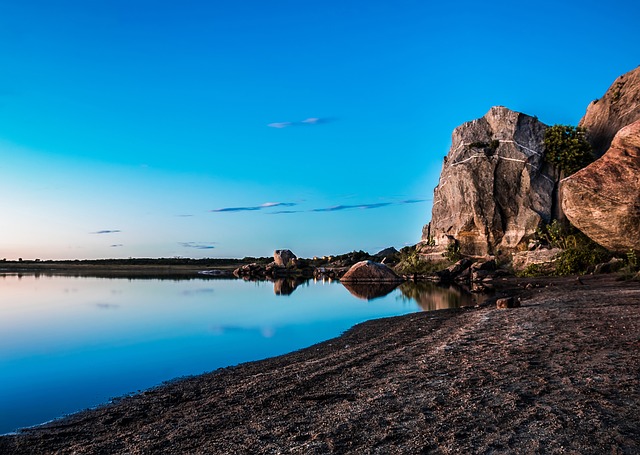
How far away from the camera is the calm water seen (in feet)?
32.6

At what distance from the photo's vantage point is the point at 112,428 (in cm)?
679

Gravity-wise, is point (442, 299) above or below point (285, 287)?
below

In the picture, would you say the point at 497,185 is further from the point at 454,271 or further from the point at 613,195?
the point at 613,195

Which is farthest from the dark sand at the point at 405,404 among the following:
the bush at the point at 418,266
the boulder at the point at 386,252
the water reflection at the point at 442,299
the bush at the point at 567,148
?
the boulder at the point at 386,252

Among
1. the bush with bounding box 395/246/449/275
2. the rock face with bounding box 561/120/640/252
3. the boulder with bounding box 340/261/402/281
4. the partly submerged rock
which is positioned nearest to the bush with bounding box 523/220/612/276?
the rock face with bounding box 561/120/640/252

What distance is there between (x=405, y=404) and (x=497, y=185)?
37416 mm

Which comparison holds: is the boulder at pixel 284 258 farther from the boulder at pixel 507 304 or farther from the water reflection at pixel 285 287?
the boulder at pixel 507 304

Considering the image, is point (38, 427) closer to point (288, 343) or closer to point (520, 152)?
point (288, 343)

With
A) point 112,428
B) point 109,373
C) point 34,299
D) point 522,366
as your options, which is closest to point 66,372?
point 109,373

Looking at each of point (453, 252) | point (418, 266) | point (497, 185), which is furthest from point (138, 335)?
point (497, 185)

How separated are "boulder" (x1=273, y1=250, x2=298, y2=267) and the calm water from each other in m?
37.4

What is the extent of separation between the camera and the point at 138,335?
16.9m

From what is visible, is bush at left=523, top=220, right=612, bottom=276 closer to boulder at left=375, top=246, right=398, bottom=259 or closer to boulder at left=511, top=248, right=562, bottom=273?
boulder at left=511, top=248, right=562, bottom=273

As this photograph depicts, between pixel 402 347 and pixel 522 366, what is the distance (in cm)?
332
